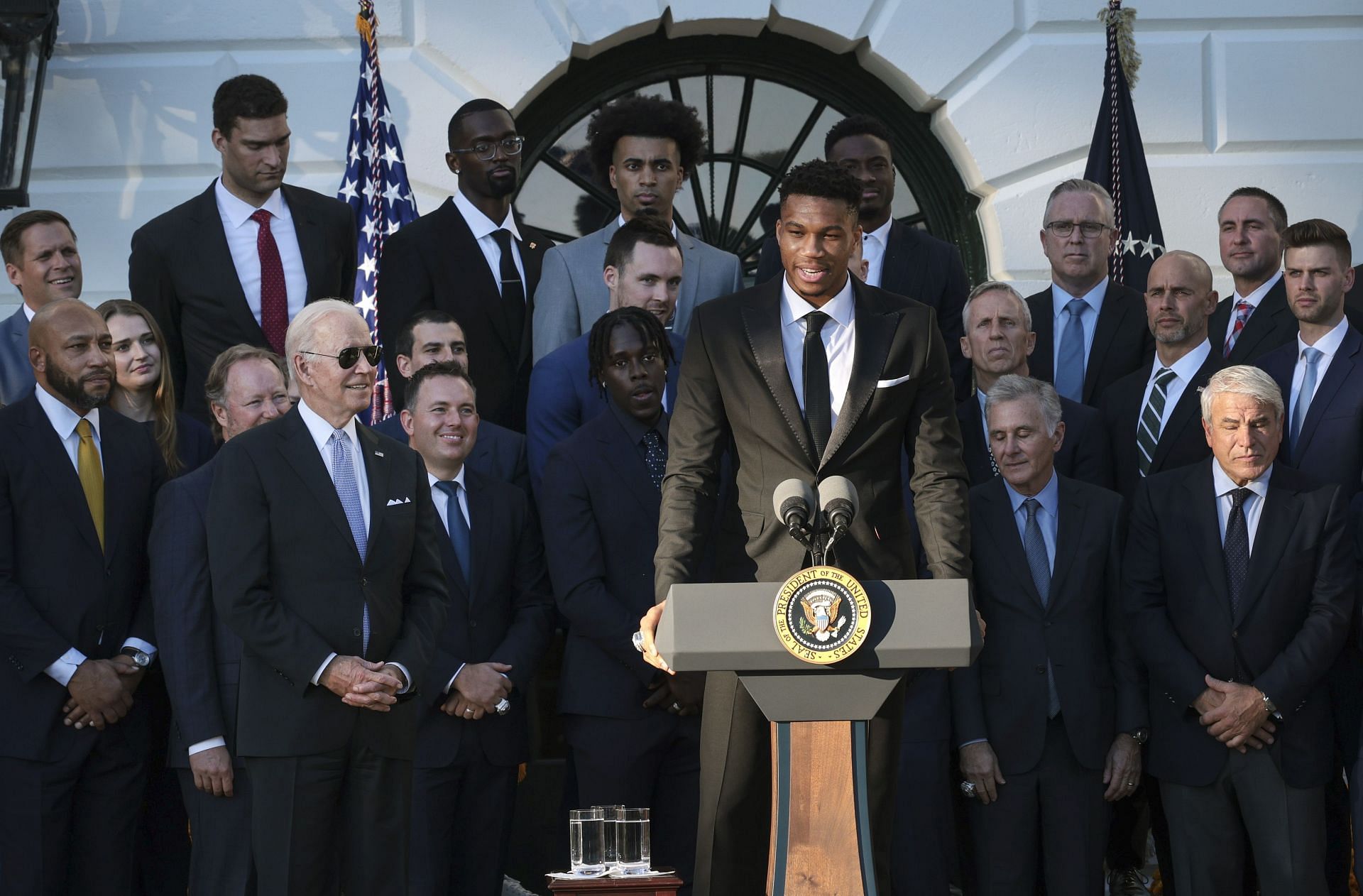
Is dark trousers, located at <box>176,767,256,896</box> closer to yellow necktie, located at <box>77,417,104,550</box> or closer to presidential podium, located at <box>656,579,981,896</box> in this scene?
yellow necktie, located at <box>77,417,104,550</box>

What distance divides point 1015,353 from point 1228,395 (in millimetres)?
807

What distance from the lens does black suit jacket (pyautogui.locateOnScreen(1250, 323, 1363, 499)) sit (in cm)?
550

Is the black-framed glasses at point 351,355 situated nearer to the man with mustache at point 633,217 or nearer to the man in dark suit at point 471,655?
the man in dark suit at point 471,655

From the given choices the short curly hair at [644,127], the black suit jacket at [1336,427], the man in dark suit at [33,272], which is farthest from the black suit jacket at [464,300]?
the black suit jacket at [1336,427]

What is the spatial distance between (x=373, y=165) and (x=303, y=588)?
3293 mm

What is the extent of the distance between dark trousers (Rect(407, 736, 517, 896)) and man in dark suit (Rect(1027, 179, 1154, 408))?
255 cm

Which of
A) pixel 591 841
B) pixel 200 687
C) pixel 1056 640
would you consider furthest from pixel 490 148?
pixel 591 841

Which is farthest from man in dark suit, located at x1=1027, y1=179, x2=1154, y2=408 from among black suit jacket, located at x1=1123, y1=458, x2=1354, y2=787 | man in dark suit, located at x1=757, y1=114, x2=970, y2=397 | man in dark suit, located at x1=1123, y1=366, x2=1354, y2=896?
black suit jacket, located at x1=1123, y1=458, x2=1354, y2=787

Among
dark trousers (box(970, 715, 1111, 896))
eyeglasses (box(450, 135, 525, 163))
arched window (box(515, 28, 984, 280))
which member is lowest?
dark trousers (box(970, 715, 1111, 896))

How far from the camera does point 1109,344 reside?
20.7 feet

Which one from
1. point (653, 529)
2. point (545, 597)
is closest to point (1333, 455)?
point (653, 529)

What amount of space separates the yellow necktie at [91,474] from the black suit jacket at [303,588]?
2.22 ft

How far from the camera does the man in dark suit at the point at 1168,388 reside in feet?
19.1

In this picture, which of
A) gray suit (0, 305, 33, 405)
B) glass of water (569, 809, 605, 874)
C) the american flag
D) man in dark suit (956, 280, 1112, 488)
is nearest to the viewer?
glass of water (569, 809, 605, 874)
